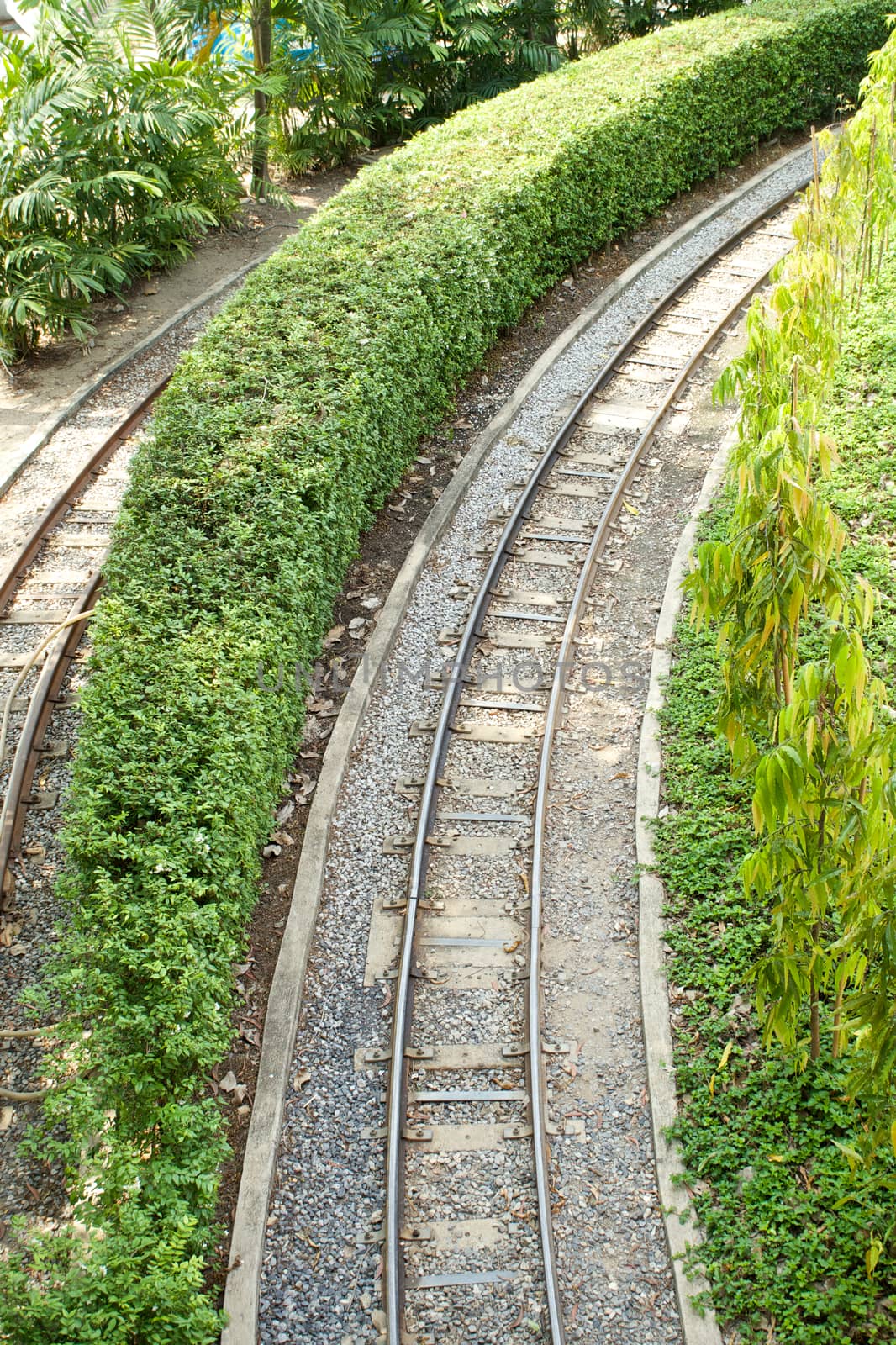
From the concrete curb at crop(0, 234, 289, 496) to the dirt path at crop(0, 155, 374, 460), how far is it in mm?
107

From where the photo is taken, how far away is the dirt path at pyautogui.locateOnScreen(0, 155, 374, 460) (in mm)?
13320

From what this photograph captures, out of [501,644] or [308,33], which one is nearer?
[501,644]

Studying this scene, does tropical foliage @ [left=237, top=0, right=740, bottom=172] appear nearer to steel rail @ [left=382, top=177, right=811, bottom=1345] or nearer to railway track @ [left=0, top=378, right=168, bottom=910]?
steel rail @ [left=382, top=177, right=811, bottom=1345]

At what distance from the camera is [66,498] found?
11.4 m

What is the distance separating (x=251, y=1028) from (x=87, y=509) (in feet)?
21.1

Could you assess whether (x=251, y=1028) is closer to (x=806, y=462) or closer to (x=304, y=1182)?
(x=304, y=1182)

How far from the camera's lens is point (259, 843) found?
7.58 metres

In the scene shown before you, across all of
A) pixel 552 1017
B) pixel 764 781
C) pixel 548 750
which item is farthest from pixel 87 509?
pixel 764 781

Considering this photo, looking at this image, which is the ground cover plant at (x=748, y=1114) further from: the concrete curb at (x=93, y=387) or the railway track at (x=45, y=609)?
the concrete curb at (x=93, y=387)

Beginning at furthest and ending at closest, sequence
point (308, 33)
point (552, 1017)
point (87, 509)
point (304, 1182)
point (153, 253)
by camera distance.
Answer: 1. point (308, 33)
2. point (153, 253)
3. point (87, 509)
4. point (552, 1017)
5. point (304, 1182)

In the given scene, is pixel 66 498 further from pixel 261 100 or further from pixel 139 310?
pixel 261 100

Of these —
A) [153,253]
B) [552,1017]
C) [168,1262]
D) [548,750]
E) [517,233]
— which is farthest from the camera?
[153,253]

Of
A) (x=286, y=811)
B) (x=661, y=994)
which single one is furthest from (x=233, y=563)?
(x=661, y=994)

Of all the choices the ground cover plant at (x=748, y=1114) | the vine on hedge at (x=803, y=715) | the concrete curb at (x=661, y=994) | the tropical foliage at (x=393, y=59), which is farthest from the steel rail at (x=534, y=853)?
the tropical foliage at (x=393, y=59)
